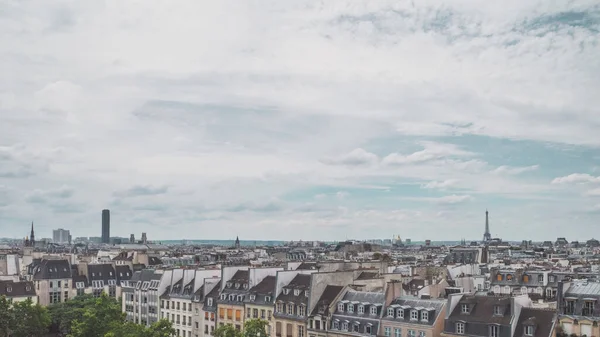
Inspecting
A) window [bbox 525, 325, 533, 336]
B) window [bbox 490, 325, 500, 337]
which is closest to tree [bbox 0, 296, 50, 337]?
window [bbox 490, 325, 500, 337]

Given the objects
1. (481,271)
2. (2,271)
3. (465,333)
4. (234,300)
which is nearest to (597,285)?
(465,333)

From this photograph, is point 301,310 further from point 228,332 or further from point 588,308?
point 588,308

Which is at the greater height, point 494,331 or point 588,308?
point 588,308

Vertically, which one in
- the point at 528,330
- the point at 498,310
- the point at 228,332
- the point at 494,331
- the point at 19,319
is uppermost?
the point at 498,310

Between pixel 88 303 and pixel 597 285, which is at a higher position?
pixel 597 285

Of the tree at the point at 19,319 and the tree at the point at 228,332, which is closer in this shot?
the tree at the point at 228,332

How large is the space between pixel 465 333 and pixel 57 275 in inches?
4599

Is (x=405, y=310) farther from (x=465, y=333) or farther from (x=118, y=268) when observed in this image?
(x=118, y=268)

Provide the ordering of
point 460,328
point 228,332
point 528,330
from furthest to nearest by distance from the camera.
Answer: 1. point 228,332
2. point 460,328
3. point 528,330

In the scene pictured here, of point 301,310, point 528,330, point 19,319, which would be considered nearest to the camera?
point 528,330

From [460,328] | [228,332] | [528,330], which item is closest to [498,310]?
[528,330]

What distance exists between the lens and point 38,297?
512 ft

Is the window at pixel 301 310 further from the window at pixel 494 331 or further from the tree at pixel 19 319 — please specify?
the tree at pixel 19 319

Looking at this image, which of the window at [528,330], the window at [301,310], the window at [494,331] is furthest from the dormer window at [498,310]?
the window at [301,310]
